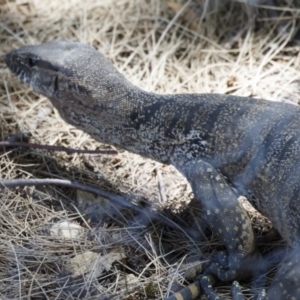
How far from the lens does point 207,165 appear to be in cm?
414

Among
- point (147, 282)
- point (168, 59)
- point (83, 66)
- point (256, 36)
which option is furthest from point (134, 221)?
point (256, 36)

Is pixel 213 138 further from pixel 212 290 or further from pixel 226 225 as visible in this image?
pixel 212 290

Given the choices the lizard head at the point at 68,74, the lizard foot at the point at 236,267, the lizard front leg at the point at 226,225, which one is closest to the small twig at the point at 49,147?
the lizard head at the point at 68,74

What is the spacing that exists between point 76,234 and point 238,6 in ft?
9.05

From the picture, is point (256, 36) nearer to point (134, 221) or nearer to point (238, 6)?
point (238, 6)

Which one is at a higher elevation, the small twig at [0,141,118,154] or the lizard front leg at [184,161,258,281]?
the lizard front leg at [184,161,258,281]

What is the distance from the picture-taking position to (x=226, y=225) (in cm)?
396

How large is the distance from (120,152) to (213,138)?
3.77 ft

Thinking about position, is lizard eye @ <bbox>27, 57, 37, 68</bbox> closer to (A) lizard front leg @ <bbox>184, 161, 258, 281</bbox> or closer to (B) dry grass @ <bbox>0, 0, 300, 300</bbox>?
(B) dry grass @ <bbox>0, 0, 300, 300</bbox>

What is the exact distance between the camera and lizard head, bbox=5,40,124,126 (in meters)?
4.62

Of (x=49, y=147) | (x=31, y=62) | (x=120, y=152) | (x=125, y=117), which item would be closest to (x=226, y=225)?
(x=125, y=117)

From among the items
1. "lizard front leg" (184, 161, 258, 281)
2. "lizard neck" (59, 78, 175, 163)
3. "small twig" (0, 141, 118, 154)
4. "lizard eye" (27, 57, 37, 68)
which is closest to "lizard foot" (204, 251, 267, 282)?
"lizard front leg" (184, 161, 258, 281)

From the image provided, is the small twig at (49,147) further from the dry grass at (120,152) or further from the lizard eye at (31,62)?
the lizard eye at (31,62)

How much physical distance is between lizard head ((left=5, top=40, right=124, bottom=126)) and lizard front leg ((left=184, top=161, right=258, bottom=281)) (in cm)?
99
